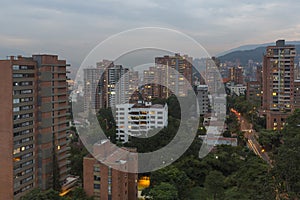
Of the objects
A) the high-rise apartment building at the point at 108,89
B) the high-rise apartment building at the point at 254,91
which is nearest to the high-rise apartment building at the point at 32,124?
the high-rise apartment building at the point at 108,89

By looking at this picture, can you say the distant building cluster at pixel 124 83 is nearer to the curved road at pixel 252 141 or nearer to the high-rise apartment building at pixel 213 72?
the high-rise apartment building at pixel 213 72

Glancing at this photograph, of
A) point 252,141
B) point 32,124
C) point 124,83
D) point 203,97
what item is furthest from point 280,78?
point 32,124

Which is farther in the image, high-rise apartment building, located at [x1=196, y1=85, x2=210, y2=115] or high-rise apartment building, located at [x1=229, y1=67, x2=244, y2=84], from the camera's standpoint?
high-rise apartment building, located at [x1=229, y1=67, x2=244, y2=84]

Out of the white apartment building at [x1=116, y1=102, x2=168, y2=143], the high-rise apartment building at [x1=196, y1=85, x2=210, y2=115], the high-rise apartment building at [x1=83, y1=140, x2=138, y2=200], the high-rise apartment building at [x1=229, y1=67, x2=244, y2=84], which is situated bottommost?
the high-rise apartment building at [x1=83, y1=140, x2=138, y2=200]

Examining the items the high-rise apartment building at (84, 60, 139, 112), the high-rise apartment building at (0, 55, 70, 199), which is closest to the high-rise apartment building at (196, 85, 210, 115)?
the high-rise apartment building at (84, 60, 139, 112)

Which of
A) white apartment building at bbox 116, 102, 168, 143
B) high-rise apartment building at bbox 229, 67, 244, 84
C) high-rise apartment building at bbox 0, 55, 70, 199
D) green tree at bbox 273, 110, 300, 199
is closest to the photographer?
green tree at bbox 273, 110, 300, 199

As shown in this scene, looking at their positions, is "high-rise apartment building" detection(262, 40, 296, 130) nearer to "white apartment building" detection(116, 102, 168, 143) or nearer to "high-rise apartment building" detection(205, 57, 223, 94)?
"white apartment building" detection(116, 102, 168, 143)

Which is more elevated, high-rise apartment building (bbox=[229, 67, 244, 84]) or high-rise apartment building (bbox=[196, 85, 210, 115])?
high-rise apartment building (bbox=[229, 67, 244, 84])

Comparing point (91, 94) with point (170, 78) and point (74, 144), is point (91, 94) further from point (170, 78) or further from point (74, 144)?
point (170, 78)
